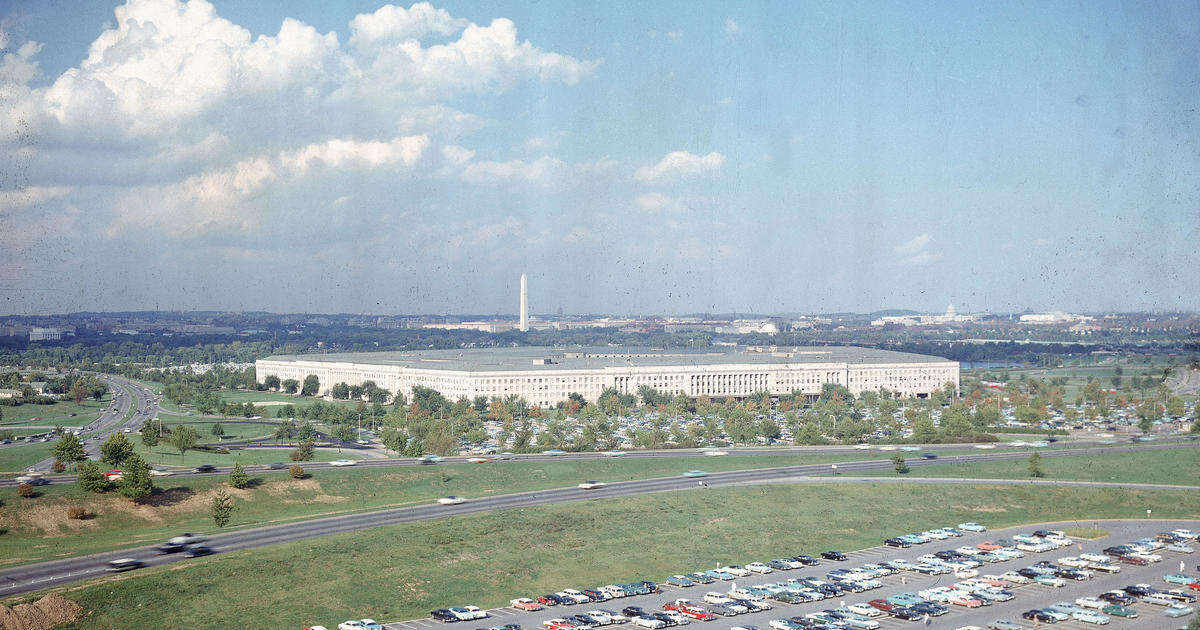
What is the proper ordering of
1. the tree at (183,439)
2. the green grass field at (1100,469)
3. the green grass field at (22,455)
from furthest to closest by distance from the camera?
the tree at (183,439)
the green grass field at (1100,469)
the green grass field at (22,455)

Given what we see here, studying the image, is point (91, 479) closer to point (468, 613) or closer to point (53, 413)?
point (468, 613)

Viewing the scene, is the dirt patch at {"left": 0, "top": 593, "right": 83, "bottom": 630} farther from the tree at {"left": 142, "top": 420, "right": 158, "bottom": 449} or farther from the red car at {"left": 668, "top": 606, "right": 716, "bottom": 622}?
the tree at {"left": 142, "top": 420, "right": 158, "bottom": 449}

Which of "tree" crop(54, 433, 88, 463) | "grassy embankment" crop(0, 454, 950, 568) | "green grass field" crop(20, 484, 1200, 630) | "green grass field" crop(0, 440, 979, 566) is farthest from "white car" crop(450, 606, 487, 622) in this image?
"tree" crop(54, 433, 88, 463)

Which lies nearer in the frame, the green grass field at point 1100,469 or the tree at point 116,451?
the tree at point 116,451

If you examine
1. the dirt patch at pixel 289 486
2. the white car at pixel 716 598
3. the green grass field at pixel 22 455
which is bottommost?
the white car at pixel 716 598

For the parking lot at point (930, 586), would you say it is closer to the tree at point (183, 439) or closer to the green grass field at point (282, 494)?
the green grass field at point (282, 494)

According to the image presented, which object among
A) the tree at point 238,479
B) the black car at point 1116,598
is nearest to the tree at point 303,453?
the tree at point 238,479

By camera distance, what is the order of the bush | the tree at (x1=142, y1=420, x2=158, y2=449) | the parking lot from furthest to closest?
1. the tree at (x1=142, y1=420, x2=158, y2=449)
2. the bush
3. the parking lot

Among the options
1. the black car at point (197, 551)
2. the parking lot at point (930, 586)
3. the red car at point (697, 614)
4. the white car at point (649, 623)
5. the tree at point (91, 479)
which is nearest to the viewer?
the white car at point (649, 623)
